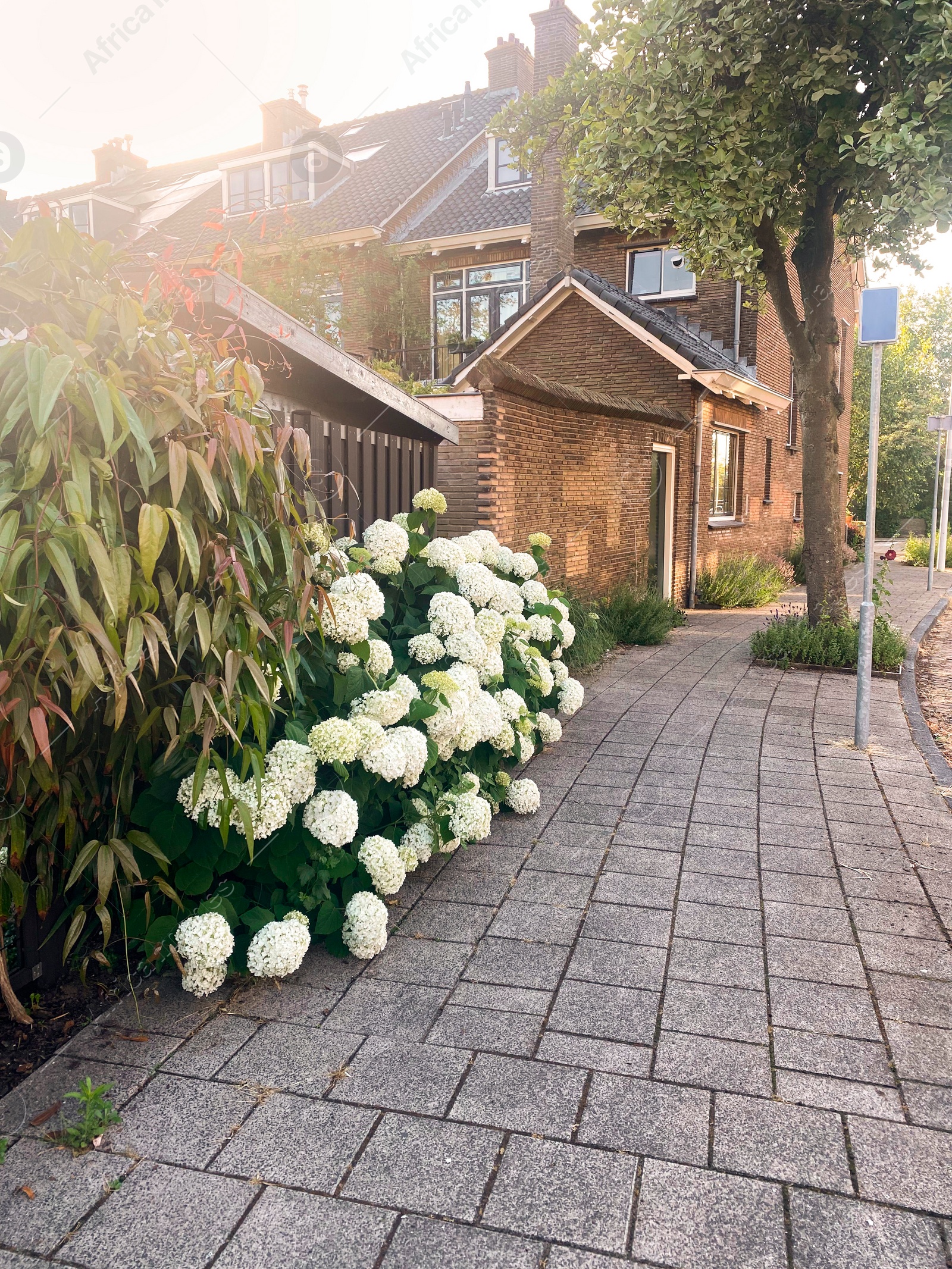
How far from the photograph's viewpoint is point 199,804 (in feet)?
8.95

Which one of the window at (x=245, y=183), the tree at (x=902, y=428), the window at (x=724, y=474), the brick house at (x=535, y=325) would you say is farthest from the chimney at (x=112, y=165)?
the tree at (x=902, y=428)

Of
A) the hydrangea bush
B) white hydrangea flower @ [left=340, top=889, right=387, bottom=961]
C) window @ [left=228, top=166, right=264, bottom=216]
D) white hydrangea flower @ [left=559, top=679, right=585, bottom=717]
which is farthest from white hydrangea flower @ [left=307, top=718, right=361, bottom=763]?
window @ [left=228, top=166, right=264, bottom=216]

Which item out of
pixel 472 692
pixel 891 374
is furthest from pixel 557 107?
pixel 891 374

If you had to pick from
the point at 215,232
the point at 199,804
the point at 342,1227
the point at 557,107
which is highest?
the point at 557,107

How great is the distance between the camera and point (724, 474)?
1602cm

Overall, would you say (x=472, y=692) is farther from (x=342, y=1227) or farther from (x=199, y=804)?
(x=342, y=1227)

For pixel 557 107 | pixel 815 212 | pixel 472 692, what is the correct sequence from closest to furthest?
pixel 472 692
pixel 815 212
pixel 557 107

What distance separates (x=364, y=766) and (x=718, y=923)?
1467 mm

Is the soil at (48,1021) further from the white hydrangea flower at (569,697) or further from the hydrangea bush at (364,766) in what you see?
the white hydrangea flower at (569,697)

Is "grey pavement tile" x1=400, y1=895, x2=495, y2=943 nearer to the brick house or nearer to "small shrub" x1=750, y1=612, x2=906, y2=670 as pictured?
the brick house

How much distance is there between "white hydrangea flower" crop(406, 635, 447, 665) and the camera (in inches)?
157

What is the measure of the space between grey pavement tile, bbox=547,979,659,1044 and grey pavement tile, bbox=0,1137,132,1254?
1.27 metres

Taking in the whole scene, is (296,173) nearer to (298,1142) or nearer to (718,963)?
(718,963)

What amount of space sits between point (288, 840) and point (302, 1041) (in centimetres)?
63
